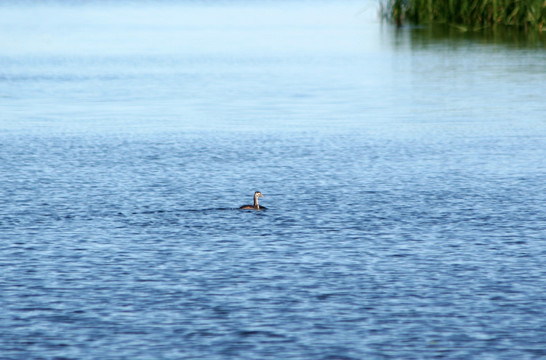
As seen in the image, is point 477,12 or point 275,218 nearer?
point 275,218

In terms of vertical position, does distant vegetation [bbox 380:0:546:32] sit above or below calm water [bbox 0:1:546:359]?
above

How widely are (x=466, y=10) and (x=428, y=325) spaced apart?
41500 mm

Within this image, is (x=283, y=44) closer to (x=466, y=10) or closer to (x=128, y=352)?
(x=466, y=10)

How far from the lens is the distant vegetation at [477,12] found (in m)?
45.8

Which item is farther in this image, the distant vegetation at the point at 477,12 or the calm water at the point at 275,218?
the distant vegetation at the point at 477,12

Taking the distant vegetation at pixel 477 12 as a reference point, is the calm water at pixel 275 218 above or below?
below

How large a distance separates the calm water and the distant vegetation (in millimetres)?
13548

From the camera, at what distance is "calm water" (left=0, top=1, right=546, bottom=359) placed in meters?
9.58

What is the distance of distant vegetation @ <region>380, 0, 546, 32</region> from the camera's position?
4584 centimetres

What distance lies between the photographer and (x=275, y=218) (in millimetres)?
14109

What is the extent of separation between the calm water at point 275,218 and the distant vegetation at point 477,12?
13548 mm

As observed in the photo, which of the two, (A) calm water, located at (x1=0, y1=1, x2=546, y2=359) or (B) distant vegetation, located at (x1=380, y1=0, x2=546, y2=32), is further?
(B) distant vegetation, located at (x1=380, y1=0, x2=546, y2=32)

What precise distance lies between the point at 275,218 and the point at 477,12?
1483 inches

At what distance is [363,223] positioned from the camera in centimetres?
1375
